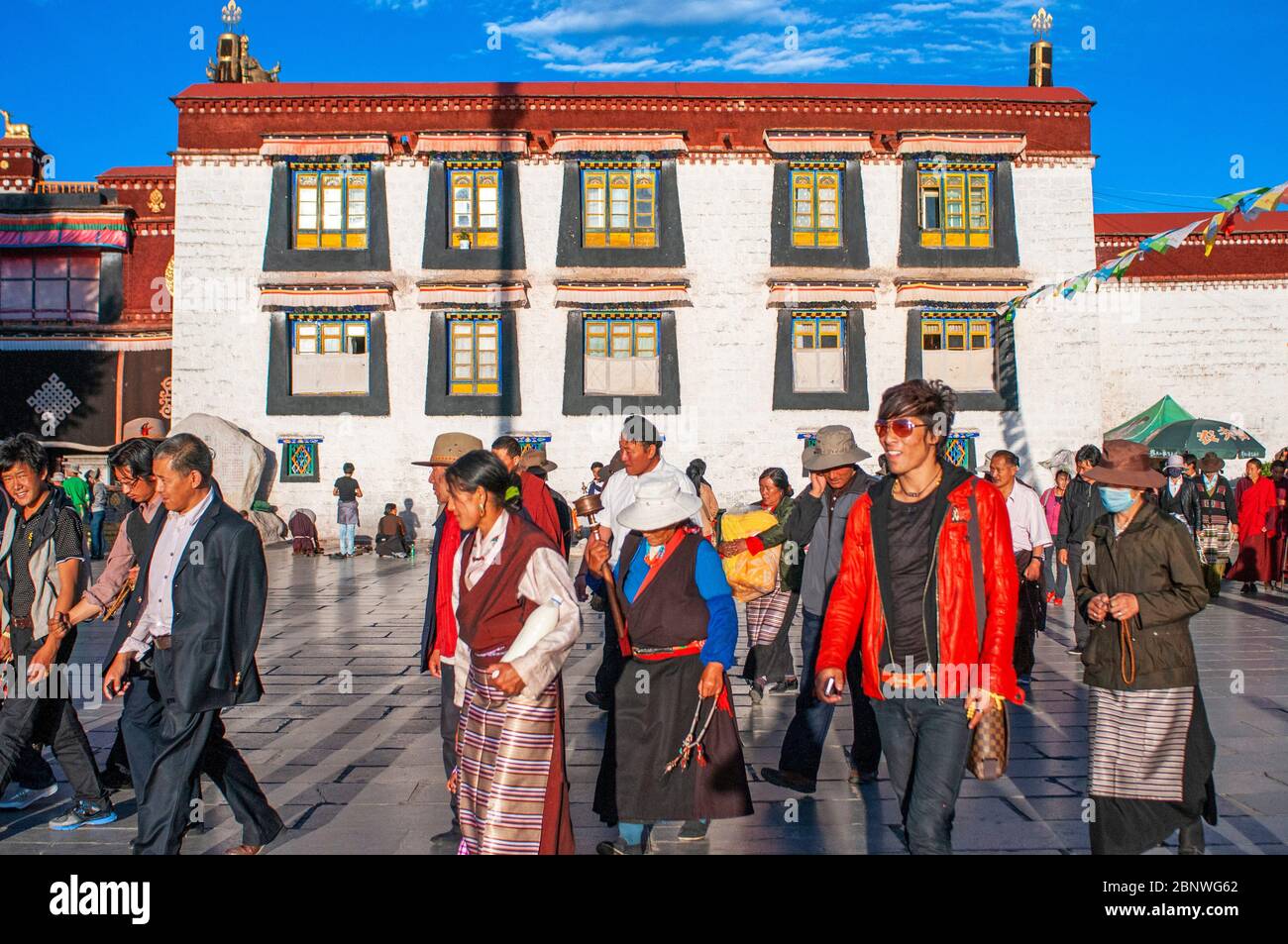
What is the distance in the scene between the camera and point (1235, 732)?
743 centimetres

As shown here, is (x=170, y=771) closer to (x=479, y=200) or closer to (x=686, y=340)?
(x=686, y=340)

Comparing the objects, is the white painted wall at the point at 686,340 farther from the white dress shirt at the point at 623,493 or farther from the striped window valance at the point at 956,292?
the white dress shirt at the point at 623,493

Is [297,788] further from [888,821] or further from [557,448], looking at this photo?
[557,448]

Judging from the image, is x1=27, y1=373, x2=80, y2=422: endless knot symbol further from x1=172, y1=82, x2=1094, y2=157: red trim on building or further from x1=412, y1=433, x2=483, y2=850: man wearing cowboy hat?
x1=412, y1=433, x2=483, y2=850: man wearing cowboy hat

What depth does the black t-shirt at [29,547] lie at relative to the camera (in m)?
5.85

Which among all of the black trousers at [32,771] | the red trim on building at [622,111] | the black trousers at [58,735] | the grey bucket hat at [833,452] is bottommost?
the black trousers at [32,771]

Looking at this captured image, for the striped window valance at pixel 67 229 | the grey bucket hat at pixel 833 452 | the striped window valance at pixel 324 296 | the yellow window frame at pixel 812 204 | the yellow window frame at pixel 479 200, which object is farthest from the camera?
the striped window valance at pixel 67 229

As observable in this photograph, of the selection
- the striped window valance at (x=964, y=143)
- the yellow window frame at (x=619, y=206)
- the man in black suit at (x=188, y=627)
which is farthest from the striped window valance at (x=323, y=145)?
the man in black suit at (x=188, y=627)

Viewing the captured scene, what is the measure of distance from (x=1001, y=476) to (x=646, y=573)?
4905mm

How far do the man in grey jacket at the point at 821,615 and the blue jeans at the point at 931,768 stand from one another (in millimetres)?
1790

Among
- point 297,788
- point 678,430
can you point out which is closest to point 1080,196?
point 678,430

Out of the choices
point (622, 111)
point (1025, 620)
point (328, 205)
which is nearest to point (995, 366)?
point (622, 111)

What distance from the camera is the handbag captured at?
4109mm

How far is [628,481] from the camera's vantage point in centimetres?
654
